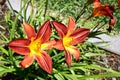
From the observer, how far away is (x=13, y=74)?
2.95 m

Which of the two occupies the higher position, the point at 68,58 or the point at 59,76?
the point at 68,58

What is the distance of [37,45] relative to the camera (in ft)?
6.87

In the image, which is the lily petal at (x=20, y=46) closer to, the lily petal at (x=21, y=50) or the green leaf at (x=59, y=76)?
the lily petal at (x=21, y=50)

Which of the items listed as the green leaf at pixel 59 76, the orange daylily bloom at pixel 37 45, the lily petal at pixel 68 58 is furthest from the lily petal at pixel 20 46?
the green leaf at pixel 59 76

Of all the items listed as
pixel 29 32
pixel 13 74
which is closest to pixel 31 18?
pixel 13 74

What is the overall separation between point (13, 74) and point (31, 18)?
53cm

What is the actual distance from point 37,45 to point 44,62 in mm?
123

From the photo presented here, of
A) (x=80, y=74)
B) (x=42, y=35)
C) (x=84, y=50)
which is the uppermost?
(x=42, y=35)

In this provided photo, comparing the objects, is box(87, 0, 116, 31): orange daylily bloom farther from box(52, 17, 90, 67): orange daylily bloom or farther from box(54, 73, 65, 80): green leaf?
box(54, 73, 65, 80): green leaf

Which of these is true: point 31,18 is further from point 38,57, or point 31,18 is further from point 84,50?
point 38,57

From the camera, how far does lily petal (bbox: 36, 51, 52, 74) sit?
2014mm

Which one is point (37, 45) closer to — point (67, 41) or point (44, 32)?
point (44, 32)

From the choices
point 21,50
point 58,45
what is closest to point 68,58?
point 58,45

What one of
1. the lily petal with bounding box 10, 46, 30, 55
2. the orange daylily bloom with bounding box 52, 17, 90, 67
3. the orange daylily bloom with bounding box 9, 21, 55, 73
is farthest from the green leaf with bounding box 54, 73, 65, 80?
the lily petal with bounding box 10, 46, 30, 55
